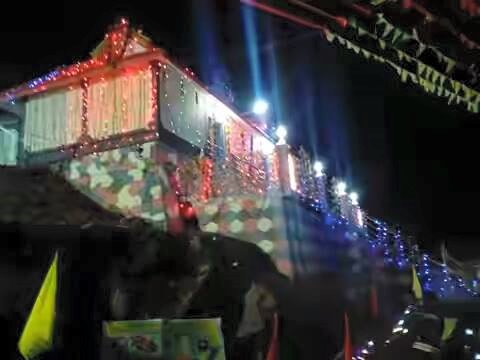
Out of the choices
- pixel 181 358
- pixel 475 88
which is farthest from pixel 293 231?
pixel 475 88

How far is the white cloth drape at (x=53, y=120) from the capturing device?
14242 mm

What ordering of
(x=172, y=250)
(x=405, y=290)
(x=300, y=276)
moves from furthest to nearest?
(x=405, y=290) < (x=300, y=276) < (x=172, y=250)

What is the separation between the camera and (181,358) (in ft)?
23.5

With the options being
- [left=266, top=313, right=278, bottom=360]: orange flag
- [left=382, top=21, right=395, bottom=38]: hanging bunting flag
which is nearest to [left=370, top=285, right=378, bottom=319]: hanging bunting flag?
[left=266, top=313, right=278, bottom=360]: orange flag

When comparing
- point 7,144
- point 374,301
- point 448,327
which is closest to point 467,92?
point 448,327

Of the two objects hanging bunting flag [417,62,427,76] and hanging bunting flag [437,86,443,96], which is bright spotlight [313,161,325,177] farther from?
hanging bunting flag [417,62,427,76]

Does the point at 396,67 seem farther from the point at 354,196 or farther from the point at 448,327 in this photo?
the point at 354,196

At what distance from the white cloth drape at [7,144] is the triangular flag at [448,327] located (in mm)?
11621

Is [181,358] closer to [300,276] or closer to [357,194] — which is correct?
[300,276]

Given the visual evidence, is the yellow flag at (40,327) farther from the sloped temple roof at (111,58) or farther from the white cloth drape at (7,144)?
the white cloth drape at (7,144)

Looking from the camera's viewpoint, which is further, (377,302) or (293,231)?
(377,302)

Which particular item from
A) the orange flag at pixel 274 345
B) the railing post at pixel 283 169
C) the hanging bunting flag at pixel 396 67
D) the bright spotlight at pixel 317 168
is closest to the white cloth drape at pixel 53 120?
the railing post at pixel 283 169

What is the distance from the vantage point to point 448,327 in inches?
315

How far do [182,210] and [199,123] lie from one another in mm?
4477
